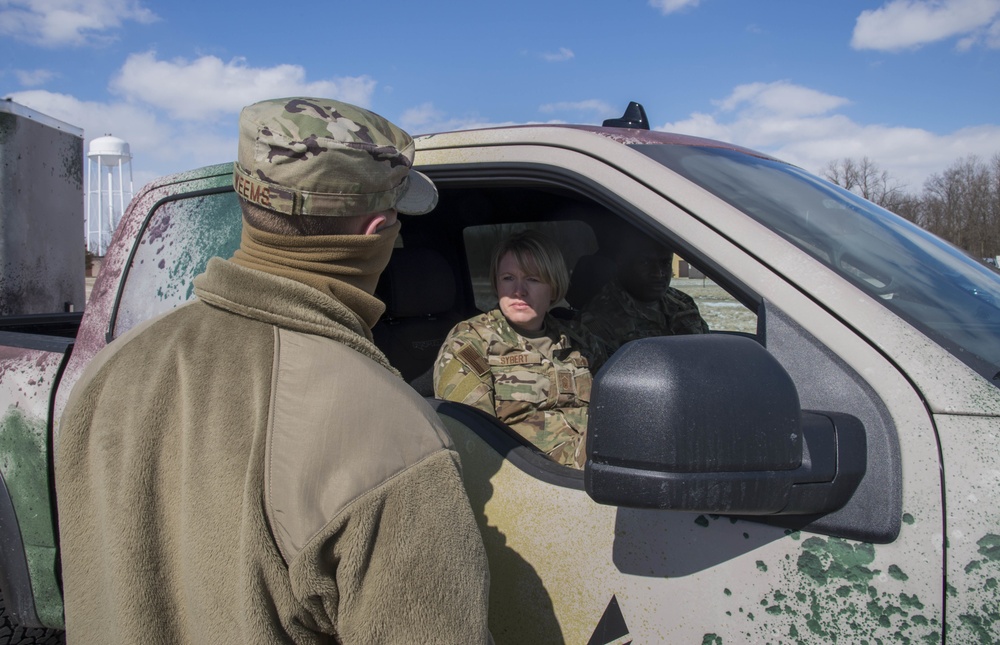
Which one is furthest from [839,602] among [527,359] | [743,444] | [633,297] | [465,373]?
[633,297]

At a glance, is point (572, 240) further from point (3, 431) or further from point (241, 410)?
point (241, 410)

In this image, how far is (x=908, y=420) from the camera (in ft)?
4.29

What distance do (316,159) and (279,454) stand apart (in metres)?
0.44

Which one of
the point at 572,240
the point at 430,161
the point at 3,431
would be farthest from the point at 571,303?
the point at 3,431

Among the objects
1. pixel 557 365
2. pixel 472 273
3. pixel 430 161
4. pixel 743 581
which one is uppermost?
pixel 430 161

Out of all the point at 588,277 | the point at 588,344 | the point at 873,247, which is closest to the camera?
the point at 873,247

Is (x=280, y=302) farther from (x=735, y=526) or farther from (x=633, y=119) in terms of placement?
(x=633, y=119)

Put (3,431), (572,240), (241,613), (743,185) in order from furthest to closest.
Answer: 1. (572,240)
2. (3,431)
3. (743,185)
4. (241,613)

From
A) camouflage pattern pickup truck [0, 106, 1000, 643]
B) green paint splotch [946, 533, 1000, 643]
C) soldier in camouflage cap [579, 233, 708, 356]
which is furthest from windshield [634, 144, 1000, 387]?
soldier in camouflage cap [579, 233, 708, 356]

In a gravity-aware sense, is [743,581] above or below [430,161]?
below

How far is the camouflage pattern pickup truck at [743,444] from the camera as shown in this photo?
1.18 metres

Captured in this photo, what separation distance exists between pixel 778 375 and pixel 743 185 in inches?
27.8

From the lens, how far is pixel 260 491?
1.05m

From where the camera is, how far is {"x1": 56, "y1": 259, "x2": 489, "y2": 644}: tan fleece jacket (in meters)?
1.03
